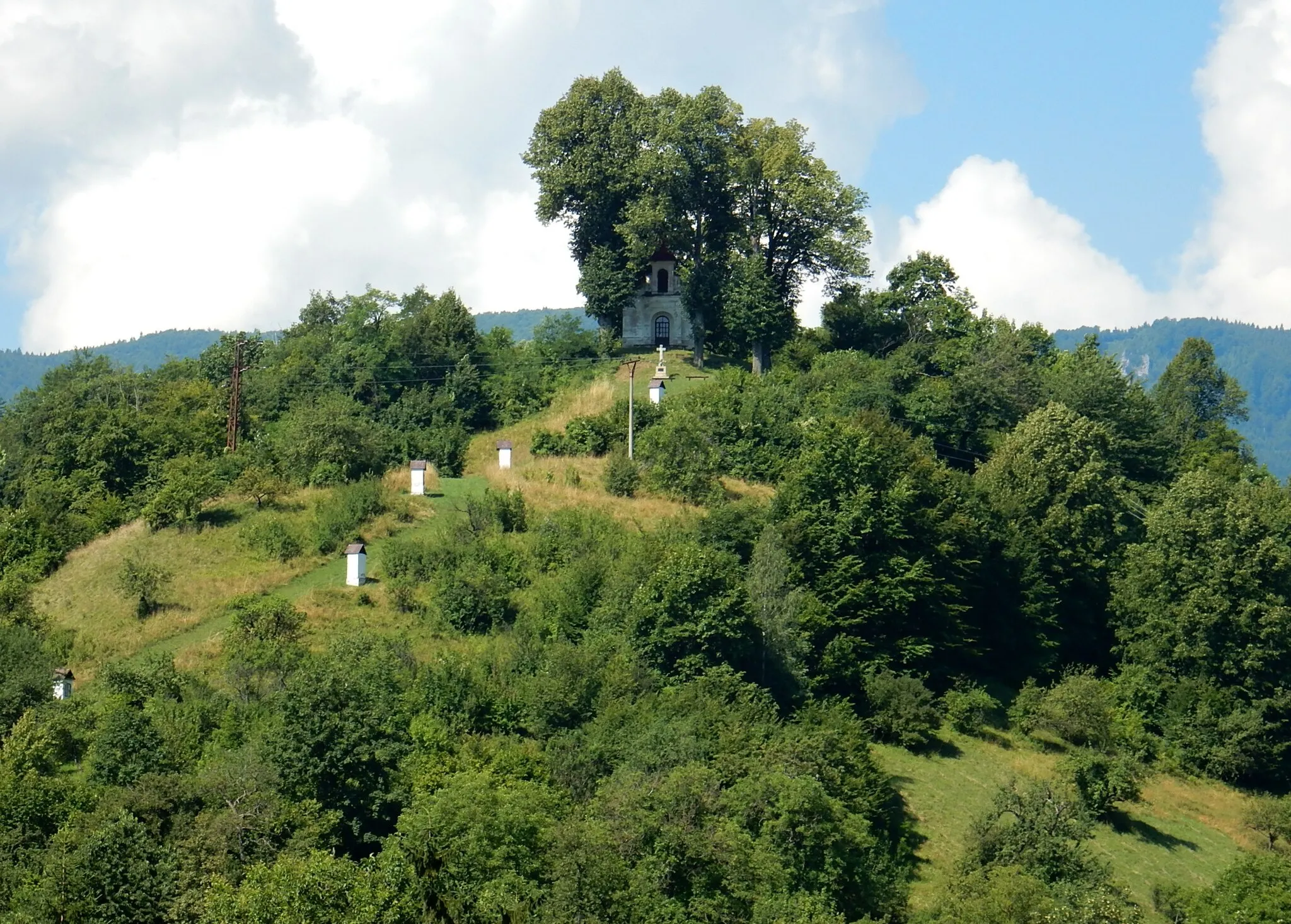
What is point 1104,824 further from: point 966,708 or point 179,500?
point 179,500

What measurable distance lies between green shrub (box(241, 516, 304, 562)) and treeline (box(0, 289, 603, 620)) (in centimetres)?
216

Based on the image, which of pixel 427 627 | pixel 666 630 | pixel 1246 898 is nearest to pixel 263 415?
pixel 427 627

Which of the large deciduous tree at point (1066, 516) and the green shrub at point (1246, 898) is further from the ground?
the large deciduous tree at point (1066, 516)

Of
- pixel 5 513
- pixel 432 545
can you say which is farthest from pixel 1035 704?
pixel 5 513

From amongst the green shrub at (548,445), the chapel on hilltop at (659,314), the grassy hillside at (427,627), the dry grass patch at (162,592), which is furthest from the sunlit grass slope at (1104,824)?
the chapel on hilltop at (659,314)

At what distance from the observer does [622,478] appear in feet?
163

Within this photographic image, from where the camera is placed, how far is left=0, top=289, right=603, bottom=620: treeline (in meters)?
50.0

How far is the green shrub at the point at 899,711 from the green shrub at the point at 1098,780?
3.69 metres

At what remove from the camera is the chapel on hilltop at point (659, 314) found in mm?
64312

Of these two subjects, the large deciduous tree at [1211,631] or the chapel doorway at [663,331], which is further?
the chapel doorway at [663,331]

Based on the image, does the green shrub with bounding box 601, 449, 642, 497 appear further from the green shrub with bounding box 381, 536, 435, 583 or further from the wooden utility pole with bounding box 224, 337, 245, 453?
the wooden utility pole with bounding box 224, 337, 245, 453

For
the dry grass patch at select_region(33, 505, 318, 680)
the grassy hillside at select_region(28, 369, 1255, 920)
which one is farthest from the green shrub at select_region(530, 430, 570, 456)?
the dry grass patch at select_region(33, 505, 318, 680)

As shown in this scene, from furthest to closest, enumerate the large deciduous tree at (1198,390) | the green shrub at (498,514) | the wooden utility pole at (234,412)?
the large deciduous tree at (1198,390) → the wooden utility pole at (234,412) → the green shrub at (498,514)

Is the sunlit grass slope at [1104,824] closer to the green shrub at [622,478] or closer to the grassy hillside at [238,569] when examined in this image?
the grassy hillside at [238,569]
